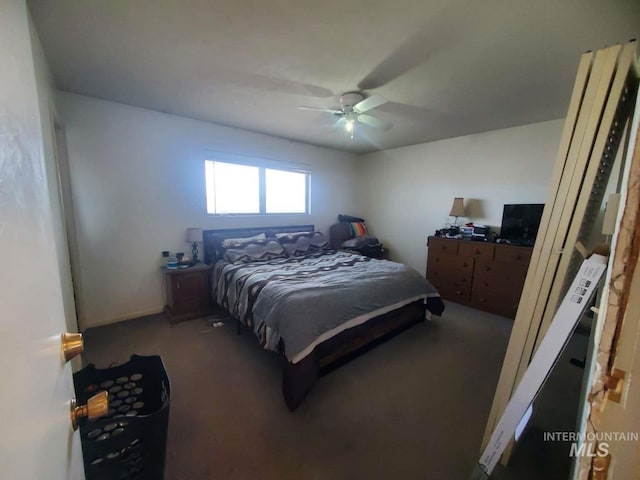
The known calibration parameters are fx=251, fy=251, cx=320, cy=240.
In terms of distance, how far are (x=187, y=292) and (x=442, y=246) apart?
353 cm

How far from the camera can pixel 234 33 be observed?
64.3 inches

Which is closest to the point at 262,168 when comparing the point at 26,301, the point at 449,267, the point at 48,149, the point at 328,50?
the point at 328,50

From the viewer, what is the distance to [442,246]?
373 cm

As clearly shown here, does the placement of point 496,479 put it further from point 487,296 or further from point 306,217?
point 306,217

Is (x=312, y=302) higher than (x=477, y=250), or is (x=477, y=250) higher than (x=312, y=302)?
(x=477, y=250)

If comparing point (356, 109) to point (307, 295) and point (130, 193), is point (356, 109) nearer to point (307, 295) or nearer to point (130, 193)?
point (307, 295)

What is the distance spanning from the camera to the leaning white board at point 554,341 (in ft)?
2.73

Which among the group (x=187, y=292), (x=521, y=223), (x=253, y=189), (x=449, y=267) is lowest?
(x=187, y=292)

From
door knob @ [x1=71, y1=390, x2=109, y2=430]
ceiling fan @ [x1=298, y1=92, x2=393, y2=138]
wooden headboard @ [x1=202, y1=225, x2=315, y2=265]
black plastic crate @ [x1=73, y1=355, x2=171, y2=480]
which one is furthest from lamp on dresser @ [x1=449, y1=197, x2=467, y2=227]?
door knob @ [x1=71, y1=390, x2=109, y2=430]

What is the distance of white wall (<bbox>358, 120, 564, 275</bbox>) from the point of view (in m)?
3.20

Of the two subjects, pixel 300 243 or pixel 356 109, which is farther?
pixel 300 243

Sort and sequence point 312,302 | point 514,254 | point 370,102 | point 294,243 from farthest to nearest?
point 294,243 → point 514,254 → point 370,102 → point 312,302

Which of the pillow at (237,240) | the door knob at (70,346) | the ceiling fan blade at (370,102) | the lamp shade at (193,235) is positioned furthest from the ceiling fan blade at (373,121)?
the door knob at (70,346)

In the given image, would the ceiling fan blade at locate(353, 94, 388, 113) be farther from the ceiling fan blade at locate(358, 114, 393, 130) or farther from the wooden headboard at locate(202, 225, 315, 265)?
the wooden headboard at locate(202, 225, 315, 265)
